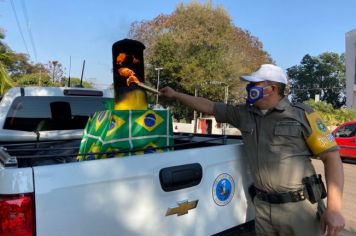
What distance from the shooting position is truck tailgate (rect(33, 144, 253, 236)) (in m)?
1.82

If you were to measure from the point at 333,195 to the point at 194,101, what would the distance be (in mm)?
1312

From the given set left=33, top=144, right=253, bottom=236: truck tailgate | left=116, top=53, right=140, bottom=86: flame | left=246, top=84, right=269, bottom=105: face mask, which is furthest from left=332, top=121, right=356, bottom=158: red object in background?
left=33, top=144, right=253, bottom=236: truck tailgate

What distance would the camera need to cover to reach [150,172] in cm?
214

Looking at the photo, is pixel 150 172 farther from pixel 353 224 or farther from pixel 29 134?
pixel 353 224

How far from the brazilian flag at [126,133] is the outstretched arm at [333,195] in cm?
108

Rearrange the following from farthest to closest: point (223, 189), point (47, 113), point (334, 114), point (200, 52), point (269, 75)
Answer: point (200, 52) → point (334, 114) → point (47, 113) → point (269, 75) → point (223, 189)

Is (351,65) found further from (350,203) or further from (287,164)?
(287,164)

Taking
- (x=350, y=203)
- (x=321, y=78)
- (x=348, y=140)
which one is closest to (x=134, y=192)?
(x=350, y=203)

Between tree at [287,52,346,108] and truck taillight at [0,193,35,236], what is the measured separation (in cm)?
7934

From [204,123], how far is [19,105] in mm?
28292

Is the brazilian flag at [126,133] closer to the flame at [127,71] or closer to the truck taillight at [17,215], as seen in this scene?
the flame at [127,71]

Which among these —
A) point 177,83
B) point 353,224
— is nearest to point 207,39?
point 177,83

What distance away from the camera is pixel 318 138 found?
2684 mm

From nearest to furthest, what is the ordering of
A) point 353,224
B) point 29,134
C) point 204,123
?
1. point 29,134
2. point 353,224
3. point 204,123
